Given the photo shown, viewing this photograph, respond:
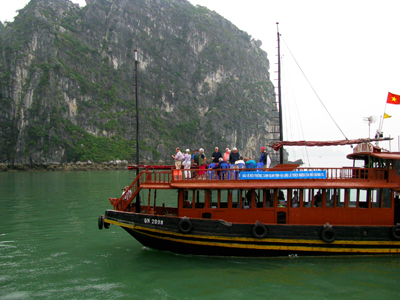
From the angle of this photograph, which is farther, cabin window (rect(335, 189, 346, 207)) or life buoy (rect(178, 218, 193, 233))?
cabin window (rect(335, 189, 346, 207))

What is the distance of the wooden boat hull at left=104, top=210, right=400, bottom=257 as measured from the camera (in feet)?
31.6

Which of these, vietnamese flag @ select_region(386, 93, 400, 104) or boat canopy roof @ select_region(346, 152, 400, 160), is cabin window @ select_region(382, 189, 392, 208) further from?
vietnamese flag @ select_region(386, 93, 400, 104)

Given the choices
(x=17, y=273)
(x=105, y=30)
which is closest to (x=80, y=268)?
(x=17, y=273)

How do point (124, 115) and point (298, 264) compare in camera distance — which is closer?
point (298, 264)

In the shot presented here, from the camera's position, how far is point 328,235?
9.65 metres

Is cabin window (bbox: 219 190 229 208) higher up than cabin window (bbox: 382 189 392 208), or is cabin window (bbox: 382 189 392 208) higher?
cabin window (bbox: 382 189 392 208)

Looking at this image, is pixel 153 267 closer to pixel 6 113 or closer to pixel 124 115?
pixel 6 113

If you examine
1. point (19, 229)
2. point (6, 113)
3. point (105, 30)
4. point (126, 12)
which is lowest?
point (19, 229)

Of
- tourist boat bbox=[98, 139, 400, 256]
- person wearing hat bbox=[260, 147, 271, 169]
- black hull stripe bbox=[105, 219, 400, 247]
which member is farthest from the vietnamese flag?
black hull stripe bbox=[105, 219, 400, 247]

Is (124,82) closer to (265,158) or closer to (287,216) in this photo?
(265,158)

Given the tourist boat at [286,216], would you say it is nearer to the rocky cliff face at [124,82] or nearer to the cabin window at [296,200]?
the cabin window at [296,200]

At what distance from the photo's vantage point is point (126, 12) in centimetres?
11300

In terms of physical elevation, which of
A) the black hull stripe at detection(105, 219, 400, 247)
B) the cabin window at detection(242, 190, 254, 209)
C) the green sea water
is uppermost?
the cabin window at detection(242, 190, 254, 209)

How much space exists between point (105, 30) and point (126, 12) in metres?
9.75
